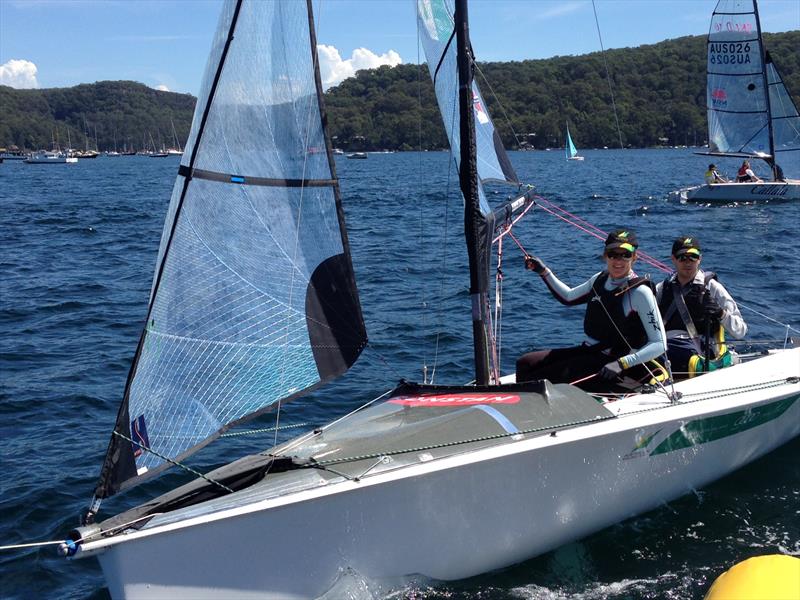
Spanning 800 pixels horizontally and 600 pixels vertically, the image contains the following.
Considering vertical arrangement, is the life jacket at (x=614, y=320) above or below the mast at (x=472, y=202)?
below

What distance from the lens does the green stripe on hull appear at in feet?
19.0

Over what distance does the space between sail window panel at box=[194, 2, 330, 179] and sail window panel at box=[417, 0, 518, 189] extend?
5.08 ft

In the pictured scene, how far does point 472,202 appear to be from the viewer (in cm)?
601

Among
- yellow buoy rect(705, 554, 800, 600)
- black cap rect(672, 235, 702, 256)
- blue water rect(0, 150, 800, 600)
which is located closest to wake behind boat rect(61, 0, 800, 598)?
blue water rect(0, 150, 800, 600)

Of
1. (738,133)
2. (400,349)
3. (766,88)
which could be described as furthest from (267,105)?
(738,133)

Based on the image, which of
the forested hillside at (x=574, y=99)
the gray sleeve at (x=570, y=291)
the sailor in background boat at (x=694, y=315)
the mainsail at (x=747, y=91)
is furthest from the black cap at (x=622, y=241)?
the forested hillside at (x=574, y=99)

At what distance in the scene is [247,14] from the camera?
4879 mm

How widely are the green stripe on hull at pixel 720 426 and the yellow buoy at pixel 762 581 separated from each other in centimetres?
143

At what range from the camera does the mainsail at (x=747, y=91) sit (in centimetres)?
2955

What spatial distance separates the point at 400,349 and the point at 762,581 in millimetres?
6832

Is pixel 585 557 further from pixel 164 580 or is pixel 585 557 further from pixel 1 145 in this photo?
pixel 1 145

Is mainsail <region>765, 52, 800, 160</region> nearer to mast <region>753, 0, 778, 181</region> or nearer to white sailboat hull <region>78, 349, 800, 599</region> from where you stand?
mast <region>753, 0, 778, 181</region>

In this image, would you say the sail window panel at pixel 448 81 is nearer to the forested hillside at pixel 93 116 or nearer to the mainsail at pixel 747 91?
the mainsail at pixel 747 91

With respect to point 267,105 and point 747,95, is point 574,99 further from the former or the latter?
point 267,105
